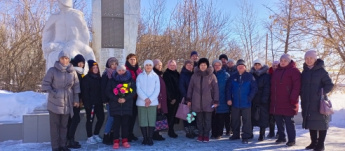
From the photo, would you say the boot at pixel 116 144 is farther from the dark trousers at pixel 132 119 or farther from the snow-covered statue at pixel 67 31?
the snow-covered statue at pixel 67 31

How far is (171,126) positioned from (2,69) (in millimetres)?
8846

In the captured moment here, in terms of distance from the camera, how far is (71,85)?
427cm

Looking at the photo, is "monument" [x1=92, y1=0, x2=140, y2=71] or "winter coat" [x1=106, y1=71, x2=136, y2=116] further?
"monument" [x1=92, y1=0, x2=140, y2=71]

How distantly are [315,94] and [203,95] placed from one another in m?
1.75

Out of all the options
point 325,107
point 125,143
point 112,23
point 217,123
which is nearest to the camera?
point 325,107

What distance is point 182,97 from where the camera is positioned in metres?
5.28

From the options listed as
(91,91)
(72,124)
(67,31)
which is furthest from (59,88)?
(67,31)

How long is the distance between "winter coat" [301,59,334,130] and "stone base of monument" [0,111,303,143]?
3780mm

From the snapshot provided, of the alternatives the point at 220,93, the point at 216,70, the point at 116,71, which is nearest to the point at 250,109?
the point at 220,93

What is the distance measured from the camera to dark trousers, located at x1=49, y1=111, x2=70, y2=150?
4.21 metres

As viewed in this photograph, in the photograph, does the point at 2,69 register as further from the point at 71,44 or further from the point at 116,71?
the point at 116,71

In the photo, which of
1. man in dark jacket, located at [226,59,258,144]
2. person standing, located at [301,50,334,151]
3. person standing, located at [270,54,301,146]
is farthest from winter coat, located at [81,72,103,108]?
person standing, located at [301,50,334,151]

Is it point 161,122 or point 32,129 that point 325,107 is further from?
point 32,129

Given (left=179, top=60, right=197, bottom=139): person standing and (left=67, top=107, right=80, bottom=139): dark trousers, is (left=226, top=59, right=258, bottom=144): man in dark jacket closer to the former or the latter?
(left=179, top=60, right=197, bottom=139): person standing
